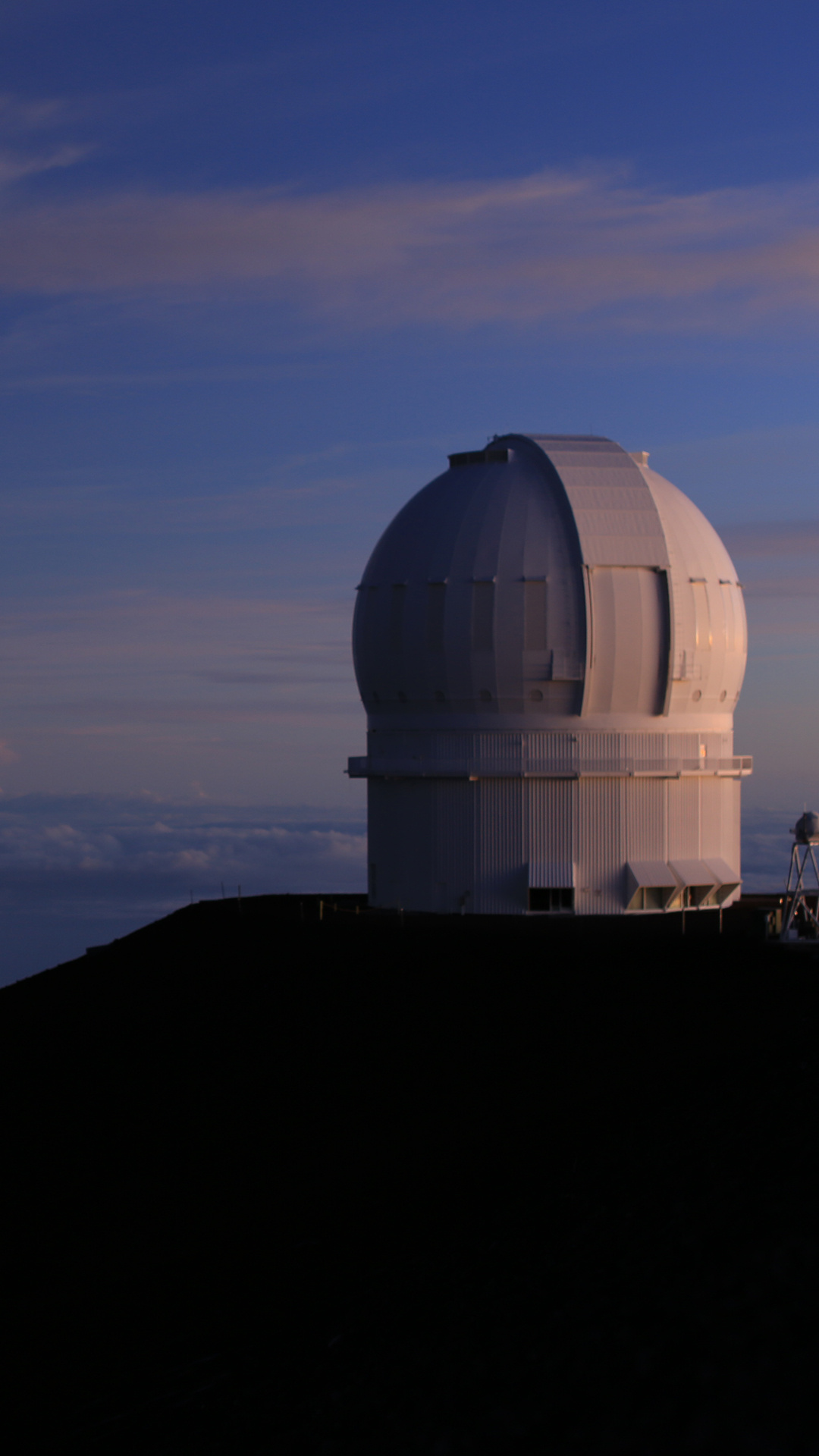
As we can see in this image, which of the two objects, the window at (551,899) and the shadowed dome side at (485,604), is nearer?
the shadowed dome side at (485,604)

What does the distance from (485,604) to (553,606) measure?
4.83ft

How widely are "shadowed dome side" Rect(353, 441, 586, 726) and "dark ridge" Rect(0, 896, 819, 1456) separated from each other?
5631 millimetres

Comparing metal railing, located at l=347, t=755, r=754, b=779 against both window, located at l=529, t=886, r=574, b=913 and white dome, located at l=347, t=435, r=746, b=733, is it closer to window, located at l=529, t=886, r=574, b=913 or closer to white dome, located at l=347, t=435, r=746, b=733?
white dome, located at l=347, t=435, r=746, b=733

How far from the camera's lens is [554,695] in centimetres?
2908

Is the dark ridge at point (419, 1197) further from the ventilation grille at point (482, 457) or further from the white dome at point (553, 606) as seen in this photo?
the ventilation grille at point (482, 457)

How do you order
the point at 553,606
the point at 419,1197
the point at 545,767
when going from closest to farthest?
the point at 419,1197 < the point at 553,606 < the point at 545,767

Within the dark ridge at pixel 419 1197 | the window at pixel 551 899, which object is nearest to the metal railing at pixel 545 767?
the window at pixel 551 899

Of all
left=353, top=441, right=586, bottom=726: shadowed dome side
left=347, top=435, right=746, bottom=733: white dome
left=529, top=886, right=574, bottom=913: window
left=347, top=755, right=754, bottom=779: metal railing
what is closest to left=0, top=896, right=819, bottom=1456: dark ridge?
left=529, top=886, right=574, bottom=913: window

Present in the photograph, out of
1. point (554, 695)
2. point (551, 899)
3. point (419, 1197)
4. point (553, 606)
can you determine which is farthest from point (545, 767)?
point (419, 1197)

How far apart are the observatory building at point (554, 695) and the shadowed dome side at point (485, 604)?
0.04m

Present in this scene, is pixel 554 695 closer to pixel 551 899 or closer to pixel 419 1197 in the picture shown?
pixel 551 899

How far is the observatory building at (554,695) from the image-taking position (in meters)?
28.9

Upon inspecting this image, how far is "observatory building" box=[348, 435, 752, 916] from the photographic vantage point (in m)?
28.9

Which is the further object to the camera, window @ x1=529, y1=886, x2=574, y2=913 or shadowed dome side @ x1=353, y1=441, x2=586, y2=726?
window @ x1=529, y1=886, x2=574, y2=913
